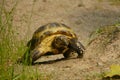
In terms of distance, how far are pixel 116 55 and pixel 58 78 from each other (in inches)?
34.7

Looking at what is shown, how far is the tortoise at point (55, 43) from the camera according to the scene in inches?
166

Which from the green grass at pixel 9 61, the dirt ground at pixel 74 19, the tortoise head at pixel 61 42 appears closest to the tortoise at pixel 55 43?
the tortoise head at pixel 61 42

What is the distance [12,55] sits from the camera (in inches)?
119

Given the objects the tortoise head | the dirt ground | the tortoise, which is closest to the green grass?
the dirt ground

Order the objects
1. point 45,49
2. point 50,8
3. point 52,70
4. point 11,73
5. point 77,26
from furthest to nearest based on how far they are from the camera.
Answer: point 50,8
point 77,26
point 45,49
point 52,70
point 11,73

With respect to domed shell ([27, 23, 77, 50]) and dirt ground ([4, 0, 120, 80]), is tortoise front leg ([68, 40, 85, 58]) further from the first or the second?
domed shell ([27, 23, 77, 50])

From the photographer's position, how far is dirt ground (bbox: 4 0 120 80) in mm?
3777

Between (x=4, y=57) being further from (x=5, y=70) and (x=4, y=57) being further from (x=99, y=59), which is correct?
(x=99, y=59)

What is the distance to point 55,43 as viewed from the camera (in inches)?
169

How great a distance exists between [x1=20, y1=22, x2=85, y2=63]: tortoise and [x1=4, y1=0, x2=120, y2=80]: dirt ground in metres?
0.11

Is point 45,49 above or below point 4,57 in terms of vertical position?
below

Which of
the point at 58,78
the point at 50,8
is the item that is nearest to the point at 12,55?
the point at 58,78

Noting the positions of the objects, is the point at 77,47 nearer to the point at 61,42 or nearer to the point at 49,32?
the point at 61,42

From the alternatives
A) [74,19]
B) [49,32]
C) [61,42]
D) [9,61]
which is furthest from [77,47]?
[74,19]
